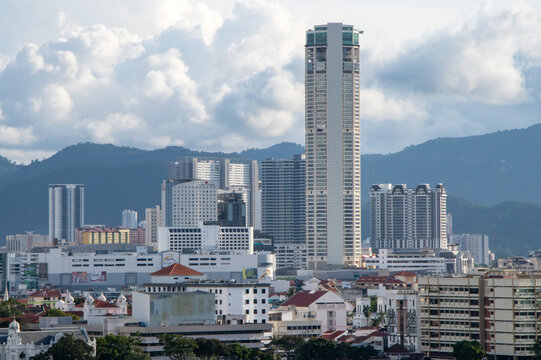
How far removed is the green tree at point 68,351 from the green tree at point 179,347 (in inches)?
331

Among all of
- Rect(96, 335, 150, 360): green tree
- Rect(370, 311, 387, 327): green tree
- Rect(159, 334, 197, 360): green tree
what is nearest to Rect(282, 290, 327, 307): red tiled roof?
Rect(370, 311, 387, 327): green tree

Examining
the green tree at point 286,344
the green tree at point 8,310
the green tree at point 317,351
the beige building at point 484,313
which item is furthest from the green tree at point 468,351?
the green tree at point 8,310

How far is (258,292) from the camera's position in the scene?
144625 millimetres

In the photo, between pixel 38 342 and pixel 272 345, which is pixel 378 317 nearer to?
pixel 272 345

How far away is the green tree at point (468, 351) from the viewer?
11700 cm

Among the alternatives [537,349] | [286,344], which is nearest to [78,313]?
[286,344]

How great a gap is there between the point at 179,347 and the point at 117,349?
589 centimetres

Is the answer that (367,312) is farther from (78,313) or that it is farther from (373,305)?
(78,313)

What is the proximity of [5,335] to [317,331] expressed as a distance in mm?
42075

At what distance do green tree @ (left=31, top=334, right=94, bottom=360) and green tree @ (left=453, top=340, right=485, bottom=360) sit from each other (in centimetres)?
3202

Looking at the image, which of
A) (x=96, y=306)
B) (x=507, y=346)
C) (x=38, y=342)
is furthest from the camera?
(x=96, y=306)

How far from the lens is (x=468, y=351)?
117m

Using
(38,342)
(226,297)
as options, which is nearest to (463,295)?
(226,297)

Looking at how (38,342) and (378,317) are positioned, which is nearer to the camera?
(38,342)
